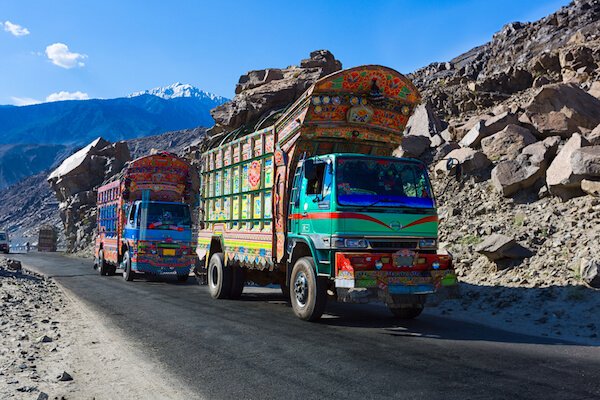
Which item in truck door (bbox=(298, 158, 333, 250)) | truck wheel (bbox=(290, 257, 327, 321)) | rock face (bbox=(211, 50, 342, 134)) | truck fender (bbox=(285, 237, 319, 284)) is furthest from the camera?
rock face (bbox=(211, 50, 342, 134))

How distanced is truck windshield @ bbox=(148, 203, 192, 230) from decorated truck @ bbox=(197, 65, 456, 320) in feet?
20.9

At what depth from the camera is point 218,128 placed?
116 feet

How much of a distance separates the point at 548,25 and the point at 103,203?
39.5m

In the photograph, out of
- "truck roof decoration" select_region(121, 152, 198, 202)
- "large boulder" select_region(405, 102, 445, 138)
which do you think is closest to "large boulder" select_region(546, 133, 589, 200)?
"large boulder" select_region(405, 102, 445, 138)

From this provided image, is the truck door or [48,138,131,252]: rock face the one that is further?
[48,138,131,252]: rock face

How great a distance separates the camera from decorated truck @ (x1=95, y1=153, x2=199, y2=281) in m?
17.6

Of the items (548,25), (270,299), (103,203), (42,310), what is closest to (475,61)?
(548,25)

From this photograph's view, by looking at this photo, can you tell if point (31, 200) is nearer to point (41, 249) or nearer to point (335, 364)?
point (41, 249)

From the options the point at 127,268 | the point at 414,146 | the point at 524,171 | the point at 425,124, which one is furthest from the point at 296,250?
the point at 425,124

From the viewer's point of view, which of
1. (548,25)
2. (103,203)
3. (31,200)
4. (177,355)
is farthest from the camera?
(31,200)

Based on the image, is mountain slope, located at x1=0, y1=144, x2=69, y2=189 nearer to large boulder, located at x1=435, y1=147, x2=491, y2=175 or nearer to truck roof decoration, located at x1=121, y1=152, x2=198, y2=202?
truck roof decoration, located at x1=121, y1=152, x2=198, y2=202

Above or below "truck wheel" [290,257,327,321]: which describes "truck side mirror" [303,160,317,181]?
above

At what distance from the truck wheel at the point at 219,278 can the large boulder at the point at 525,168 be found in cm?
915

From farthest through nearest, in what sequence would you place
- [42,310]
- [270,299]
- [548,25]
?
[548,25]
[270,299]
[42,310]
